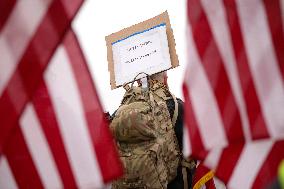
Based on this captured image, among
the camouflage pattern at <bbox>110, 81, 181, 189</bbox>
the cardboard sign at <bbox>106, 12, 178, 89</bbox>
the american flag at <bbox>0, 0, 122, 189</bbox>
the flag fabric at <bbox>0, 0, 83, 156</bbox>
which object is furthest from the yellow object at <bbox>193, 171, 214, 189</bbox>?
the flag fabric at <bbox>0, 0, 83, 156</bbox>

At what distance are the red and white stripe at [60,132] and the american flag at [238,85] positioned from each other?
29cm

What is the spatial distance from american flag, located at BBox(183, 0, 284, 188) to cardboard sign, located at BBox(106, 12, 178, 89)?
1.09 m

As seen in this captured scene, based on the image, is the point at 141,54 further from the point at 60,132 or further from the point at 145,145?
the point at 60,132

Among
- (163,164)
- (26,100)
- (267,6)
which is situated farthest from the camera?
(163,164)

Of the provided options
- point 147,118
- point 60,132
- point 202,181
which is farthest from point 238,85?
point 147,118

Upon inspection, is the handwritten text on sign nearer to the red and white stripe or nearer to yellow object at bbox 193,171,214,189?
yellow object at bbox 193,171,214,189

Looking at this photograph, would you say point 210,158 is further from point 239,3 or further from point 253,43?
point 239,3

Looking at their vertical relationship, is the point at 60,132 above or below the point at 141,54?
below

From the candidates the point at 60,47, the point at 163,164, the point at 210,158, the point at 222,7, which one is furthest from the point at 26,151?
the point at 163,164

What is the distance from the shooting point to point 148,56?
249 centimetres

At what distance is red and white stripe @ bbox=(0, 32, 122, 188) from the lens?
3.84 ft

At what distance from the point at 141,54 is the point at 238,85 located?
1.29m

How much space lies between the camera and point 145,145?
8.13 ft

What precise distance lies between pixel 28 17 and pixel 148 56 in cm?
139
